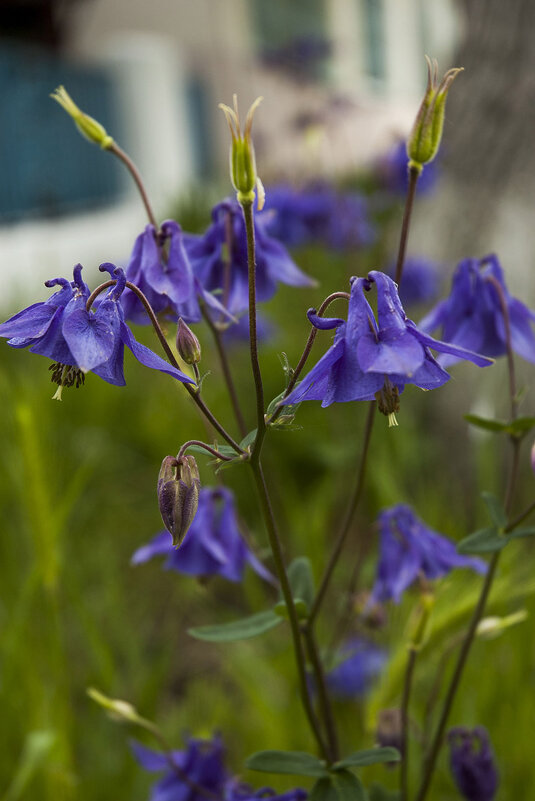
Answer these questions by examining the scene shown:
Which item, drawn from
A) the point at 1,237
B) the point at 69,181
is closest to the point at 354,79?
the point at 69,181

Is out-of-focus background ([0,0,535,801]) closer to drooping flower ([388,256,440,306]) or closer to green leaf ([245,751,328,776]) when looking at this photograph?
drooping flower ([388,256,440,306])

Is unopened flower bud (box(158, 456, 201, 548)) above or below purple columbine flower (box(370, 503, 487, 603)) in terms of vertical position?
above

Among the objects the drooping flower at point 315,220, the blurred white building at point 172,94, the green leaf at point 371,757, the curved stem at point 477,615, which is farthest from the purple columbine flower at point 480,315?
the blurred white building at point 172,94

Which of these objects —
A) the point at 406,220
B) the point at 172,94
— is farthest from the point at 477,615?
the point at 172,94

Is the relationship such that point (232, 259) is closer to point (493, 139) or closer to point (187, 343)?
point (187, 343)

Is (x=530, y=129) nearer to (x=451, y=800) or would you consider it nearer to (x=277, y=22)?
(x=451, y=800)

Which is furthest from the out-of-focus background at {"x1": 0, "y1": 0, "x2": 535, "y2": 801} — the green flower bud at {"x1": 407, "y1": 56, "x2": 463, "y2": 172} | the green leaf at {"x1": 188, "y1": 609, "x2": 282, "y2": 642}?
the green flower bud at {"x1": 407, "y1": 56, "x2": 463, "y2": 172}

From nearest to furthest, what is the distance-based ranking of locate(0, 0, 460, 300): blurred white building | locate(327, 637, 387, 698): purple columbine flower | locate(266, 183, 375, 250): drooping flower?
locate(327, 637, 387, 698): purple columbine flower, locate(266, 183, 375, 250): drooping flower, locate(0, 0, 460, 300): blurred white building
